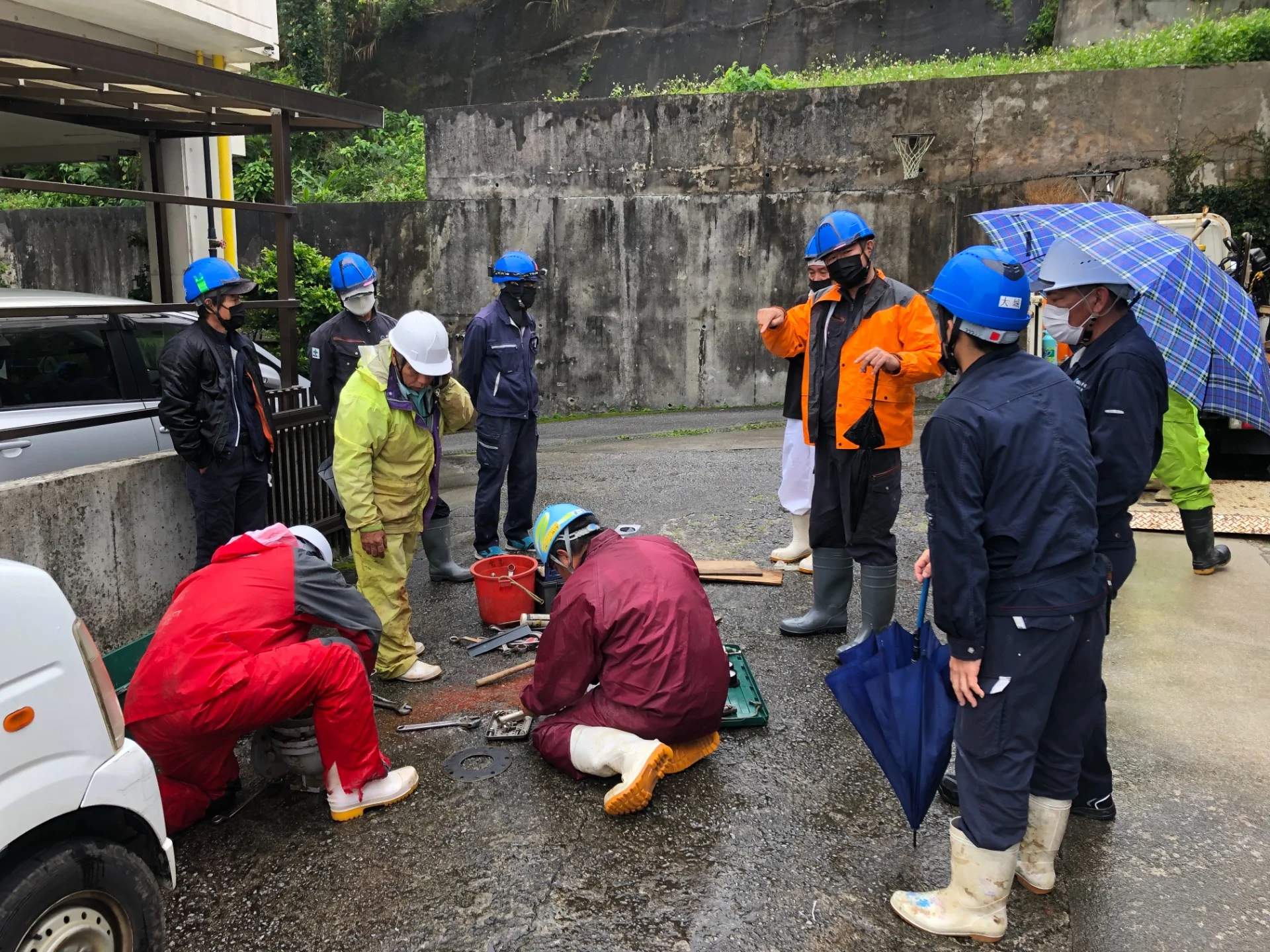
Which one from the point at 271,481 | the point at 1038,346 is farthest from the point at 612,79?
the point at 271,481

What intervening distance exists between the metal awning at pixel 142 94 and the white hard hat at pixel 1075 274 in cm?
428

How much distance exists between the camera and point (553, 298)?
41.7 ft

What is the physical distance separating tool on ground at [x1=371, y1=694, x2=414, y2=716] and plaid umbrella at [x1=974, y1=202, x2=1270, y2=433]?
3.39 meters

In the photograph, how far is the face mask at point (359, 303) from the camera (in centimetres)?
585

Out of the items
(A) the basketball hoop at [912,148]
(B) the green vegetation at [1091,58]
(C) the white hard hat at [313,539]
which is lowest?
(C) the white hard hat at [313,539]

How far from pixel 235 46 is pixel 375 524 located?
719 cm

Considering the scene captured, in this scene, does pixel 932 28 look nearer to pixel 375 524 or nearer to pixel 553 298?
pixel 553 298

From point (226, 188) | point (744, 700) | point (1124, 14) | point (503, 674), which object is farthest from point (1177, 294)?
point (1124, 14)

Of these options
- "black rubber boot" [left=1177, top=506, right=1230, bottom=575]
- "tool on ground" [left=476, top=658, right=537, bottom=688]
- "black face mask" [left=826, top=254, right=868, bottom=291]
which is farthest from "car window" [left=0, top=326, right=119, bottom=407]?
"black rubber boot" [left=1177, top=506, right=1230, bottom=575]

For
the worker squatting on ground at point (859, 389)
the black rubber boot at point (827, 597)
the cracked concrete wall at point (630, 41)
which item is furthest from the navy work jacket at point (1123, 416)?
the cracked concrete wall at point (630, 41)

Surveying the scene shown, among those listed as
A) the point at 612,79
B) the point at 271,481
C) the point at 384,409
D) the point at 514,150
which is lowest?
the point at 271,481

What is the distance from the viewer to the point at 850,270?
441cm

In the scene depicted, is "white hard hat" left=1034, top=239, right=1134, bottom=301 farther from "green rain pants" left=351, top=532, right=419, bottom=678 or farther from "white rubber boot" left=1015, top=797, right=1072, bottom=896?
"green rain pants" left=351, top=532, right=419, bottom=678

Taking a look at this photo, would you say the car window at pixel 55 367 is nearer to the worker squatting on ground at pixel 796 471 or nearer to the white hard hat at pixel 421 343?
the white hard hat at pixel 421 343
